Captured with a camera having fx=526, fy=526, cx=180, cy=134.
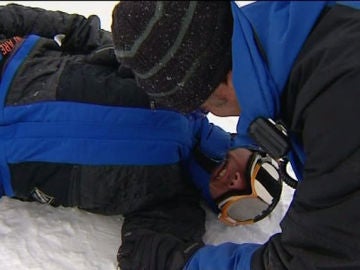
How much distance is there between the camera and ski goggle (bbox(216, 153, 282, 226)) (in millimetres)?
1169

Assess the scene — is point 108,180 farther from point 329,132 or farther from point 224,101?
point 329,132

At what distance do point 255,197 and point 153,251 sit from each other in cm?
28

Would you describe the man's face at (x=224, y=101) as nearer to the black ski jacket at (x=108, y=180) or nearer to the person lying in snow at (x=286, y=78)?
the person lying in snow at (x=286, y=78)

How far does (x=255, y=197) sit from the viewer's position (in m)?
1.17

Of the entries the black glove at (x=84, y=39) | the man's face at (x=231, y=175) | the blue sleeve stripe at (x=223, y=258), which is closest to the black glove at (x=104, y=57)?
the black glove at (x=84, y=39)

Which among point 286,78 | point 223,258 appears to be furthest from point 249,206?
point 286,78

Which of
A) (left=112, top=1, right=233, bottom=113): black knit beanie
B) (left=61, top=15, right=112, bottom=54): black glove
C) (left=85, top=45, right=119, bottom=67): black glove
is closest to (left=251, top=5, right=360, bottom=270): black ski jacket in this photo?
(left=112, top=1, right=233, bottom=113): black knit beanie

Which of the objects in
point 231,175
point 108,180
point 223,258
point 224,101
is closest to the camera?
point 224,101

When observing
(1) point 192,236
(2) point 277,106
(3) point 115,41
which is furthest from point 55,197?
(2) point 277,106

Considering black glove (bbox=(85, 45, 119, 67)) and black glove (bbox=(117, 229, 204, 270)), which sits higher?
black glove (bbox=(85, 45, 119, 67))

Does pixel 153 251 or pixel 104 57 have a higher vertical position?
pixel 104 57

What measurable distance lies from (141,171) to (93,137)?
12 cm

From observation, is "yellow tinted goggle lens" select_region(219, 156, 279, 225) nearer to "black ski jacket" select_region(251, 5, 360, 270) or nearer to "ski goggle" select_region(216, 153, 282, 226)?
"ski goggle" select_region(216, 153, 282, 226)

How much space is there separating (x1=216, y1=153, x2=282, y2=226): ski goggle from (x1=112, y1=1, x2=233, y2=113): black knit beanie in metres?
0.45
